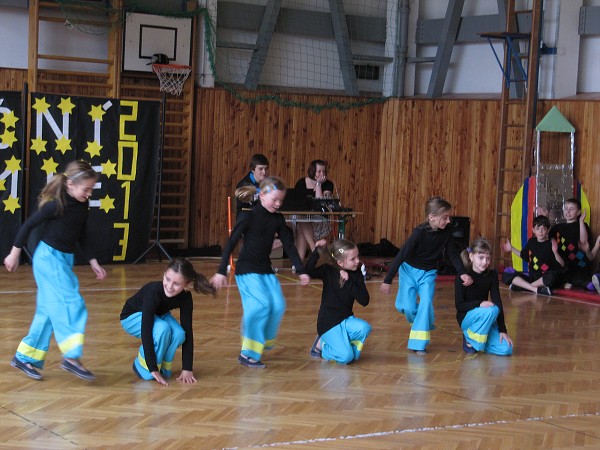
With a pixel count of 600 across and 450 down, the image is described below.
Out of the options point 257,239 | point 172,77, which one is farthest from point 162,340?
point 172,77

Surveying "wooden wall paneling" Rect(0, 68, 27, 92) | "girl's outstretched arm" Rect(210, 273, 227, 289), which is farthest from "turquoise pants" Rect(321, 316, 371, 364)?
"wooden wall paneling" Rect(0, 68, 27, 92)

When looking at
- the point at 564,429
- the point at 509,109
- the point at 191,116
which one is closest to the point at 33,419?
the point at 564,429

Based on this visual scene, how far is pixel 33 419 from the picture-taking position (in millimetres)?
4477

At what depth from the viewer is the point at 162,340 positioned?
5.18 metres

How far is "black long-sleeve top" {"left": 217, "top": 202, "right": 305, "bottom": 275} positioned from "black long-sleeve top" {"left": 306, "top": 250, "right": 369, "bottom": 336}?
29 centimetres

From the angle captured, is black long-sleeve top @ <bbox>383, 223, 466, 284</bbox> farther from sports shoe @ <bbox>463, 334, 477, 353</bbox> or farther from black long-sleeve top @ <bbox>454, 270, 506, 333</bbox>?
sports shoe @ <bbox>463, 334, 477, 353</bbox>

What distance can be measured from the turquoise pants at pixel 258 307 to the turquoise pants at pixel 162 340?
2.07 ft

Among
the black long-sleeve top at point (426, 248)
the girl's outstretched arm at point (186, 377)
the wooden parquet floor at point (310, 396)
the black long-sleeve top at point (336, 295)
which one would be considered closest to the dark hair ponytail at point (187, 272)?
the girl's outstretched arm at point (186, 377)

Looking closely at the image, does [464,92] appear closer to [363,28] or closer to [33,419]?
[363,28]

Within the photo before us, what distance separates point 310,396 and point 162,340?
92 cm

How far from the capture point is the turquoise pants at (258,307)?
229 inches

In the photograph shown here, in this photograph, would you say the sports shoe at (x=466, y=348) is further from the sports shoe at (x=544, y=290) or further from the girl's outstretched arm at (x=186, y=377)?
the sports shoe at (x=544, y=290)

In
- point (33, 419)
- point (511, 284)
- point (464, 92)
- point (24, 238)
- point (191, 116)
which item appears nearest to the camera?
point (33, 419)

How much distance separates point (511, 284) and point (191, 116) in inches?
183
